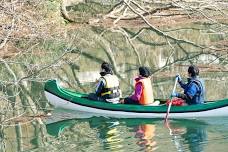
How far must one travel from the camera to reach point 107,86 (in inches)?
464

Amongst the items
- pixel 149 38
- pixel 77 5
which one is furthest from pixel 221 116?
pixel 77 5

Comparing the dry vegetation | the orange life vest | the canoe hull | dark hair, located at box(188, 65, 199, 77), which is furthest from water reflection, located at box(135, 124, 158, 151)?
the dry vegetation

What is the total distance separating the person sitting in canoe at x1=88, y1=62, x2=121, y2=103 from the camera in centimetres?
1170

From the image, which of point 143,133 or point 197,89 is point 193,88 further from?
point 143,133

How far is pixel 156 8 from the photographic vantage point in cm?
2131

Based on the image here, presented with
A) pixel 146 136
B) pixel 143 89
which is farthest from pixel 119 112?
pixel 146 136

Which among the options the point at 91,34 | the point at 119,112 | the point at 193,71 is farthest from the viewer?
the point at 91,34

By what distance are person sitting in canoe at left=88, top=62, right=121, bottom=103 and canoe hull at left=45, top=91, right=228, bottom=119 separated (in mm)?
270

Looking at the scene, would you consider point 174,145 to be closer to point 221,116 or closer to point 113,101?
point 221,116

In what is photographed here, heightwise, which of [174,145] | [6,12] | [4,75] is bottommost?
[174,145]

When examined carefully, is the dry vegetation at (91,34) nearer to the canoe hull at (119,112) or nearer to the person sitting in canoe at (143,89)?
the canoe hull at (119,112)

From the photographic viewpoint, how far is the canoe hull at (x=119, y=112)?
10852 mm

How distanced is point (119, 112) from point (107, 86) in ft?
1.88

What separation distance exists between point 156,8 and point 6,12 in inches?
362
